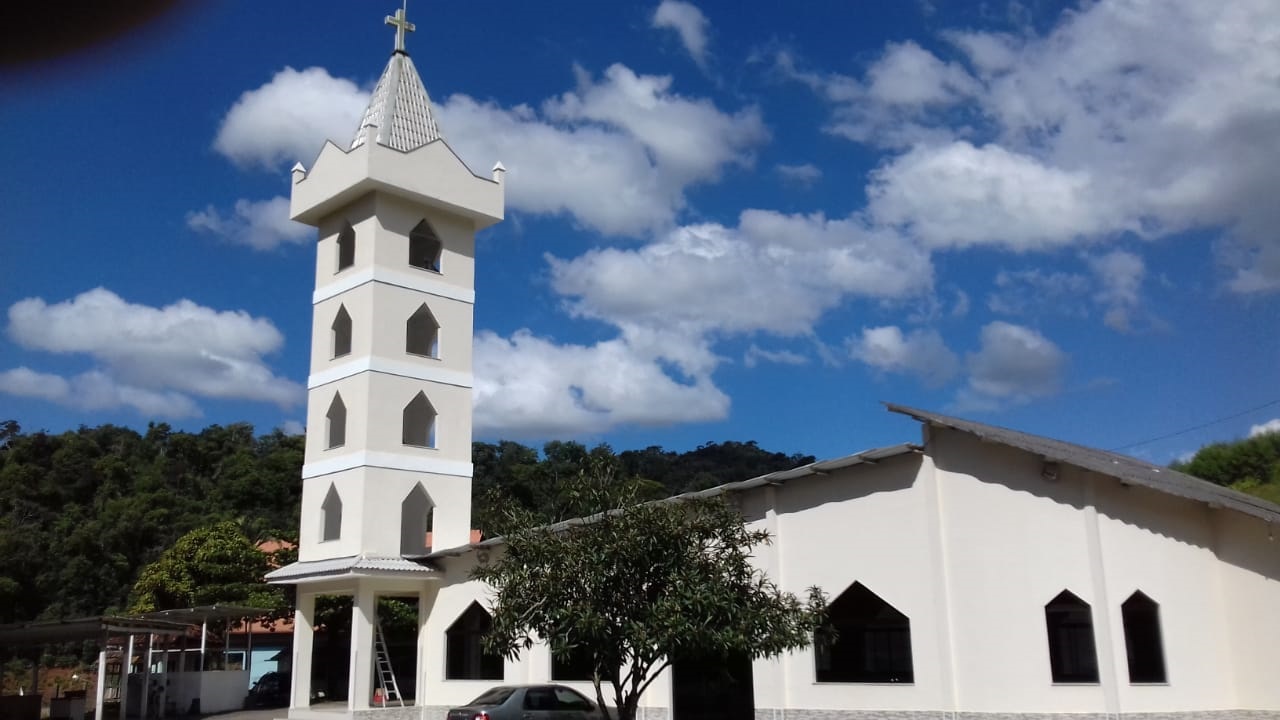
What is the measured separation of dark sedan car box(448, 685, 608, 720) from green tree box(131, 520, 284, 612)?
19977mm

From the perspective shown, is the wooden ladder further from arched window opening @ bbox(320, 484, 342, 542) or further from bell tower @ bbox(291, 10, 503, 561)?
arched window opening @ bbox(320, 484, 342, 542)

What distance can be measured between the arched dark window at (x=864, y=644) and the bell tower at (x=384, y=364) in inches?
440

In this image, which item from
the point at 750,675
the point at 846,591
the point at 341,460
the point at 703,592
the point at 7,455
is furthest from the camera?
the point at 7,455

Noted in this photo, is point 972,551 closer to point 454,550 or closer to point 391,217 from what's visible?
point 454,550

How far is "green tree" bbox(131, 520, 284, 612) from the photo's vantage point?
3859 centimetres

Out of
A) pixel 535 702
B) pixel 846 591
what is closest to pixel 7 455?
pixel 535 702

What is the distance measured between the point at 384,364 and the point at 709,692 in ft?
38.5

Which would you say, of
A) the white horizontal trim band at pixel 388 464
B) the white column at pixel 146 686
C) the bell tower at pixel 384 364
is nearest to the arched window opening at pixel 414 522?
the bell tower at pixel 384 364

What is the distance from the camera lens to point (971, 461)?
61.0ft

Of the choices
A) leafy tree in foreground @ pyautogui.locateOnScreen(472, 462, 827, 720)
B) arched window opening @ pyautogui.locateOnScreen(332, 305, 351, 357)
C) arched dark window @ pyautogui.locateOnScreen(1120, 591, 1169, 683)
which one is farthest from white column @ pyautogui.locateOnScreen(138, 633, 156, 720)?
arched dark window @ pyautogui.locateOnScreen(1120, 591, 1169, 683)

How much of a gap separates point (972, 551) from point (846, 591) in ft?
8.08

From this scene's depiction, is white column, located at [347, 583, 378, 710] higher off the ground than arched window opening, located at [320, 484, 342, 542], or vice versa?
arched window opening, located at [320, 484, 342, 542]

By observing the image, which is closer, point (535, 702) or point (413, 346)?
point (535, 702)

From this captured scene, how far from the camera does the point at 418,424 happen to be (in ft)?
99.1
